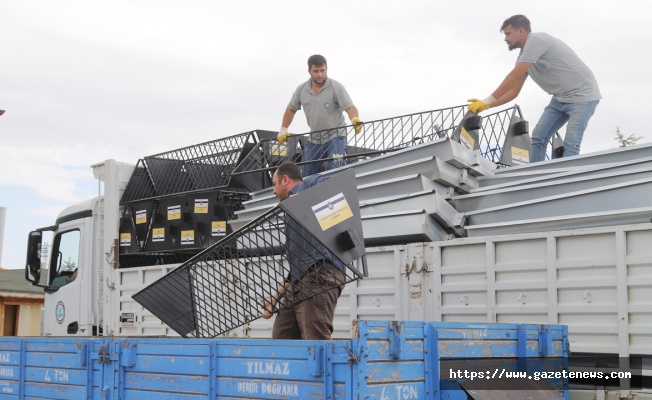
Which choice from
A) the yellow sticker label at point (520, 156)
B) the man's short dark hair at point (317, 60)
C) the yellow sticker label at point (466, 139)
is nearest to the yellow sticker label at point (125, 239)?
the man's short dark hair at point (317, 60)

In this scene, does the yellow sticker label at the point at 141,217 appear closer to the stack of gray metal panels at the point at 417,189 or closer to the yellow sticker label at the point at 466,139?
the stack of gray metal panels at the point at 417,189

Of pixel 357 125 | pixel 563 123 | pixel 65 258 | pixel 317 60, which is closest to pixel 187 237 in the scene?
pixel 65 258

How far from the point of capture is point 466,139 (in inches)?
287

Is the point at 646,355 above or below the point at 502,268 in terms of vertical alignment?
below

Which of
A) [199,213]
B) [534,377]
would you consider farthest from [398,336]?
[199,213]

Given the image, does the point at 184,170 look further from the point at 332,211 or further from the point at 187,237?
the point at 332,211

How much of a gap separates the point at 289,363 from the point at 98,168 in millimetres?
6429

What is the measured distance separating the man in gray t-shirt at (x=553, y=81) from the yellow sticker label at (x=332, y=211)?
3.50 metres

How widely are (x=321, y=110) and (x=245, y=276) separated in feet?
13.1

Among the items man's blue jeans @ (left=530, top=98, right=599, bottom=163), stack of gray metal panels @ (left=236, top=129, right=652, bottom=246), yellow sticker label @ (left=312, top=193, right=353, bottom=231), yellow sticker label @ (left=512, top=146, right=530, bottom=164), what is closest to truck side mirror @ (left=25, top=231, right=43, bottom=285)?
stack of gray metal panels @ (left=236, top=129, right=652, bottom=246)

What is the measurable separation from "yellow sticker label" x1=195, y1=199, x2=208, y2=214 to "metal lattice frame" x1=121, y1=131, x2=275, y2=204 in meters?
0.43

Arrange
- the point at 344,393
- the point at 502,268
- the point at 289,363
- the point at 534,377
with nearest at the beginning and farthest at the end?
the point at 344,393 → the point at 289,363 → the point at 534,377 → the point at 502,268

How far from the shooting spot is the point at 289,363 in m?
4.12

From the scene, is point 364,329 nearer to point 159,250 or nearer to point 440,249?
point 440,249
